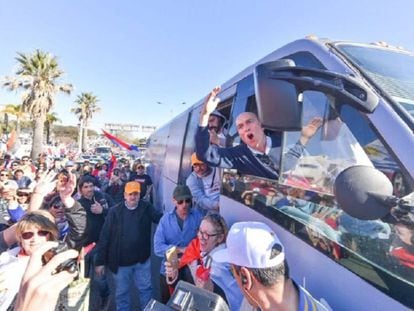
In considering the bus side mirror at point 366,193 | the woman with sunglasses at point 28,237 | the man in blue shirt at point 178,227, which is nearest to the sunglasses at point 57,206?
the man in blue shirt at point 178,227

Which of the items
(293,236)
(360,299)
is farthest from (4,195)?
(360,299)

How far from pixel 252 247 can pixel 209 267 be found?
134 cm

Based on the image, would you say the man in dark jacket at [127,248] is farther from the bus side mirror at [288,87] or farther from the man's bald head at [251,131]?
the bus side mirror at [288,87]

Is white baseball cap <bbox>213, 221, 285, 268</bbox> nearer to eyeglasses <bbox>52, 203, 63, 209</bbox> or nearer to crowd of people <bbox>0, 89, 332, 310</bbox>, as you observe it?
crowd of people <bbox>0, 89, 332, 310</bbox>

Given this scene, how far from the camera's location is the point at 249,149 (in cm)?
291

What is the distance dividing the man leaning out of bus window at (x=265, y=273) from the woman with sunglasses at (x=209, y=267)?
0.87 metres

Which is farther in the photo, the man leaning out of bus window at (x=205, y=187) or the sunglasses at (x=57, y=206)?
the sunglasses at (x=57, y=206)

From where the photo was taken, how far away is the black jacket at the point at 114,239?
14.4ft

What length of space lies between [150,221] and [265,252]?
10.6 feet

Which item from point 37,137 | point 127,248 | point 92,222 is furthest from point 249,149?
point 37,137

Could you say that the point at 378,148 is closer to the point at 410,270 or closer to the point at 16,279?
the point at 410,270

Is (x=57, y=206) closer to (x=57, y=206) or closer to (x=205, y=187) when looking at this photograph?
(x=57, y=206)

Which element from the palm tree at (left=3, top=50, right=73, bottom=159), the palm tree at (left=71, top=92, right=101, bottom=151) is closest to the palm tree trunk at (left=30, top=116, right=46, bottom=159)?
the palm tree at (left=3, top=50, right=73, bottom=159)

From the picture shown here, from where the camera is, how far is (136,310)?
16.2 feet
